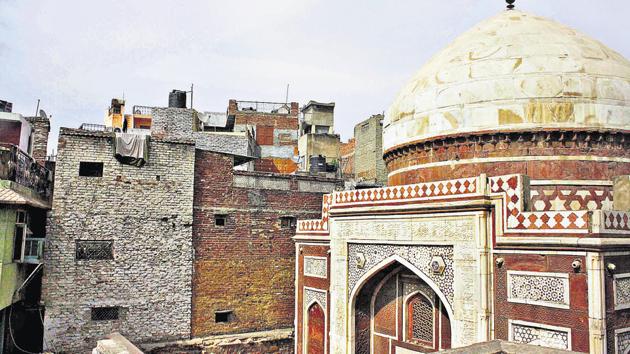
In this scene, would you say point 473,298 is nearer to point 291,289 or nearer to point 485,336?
point 485,336

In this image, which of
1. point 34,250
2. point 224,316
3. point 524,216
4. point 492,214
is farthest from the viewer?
point 224,316

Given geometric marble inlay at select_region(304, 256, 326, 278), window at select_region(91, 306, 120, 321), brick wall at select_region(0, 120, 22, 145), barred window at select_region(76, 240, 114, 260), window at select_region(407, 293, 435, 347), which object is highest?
brick wall at select_region(0, 120, 22, 145)

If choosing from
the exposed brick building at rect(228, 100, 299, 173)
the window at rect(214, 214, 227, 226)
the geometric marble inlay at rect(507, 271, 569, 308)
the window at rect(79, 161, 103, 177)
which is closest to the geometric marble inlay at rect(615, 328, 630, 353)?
the geometric marble inlay at rect(507, 271, 569, 308)

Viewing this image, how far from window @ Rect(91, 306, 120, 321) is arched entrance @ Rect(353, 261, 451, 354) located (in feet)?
23.7

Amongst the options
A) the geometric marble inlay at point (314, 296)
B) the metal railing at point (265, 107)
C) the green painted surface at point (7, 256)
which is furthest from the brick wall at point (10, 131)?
the metal railing at point (265, 107)

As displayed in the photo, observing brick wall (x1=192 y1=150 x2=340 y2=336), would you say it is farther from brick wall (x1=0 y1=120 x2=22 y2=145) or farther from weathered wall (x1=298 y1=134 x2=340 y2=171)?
weathered wall (x1=298 y1=134 x2=340 y2=171)

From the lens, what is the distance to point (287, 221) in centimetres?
1789

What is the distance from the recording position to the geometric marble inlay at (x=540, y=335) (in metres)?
8.20

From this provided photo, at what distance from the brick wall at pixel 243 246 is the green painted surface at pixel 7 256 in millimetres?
5177

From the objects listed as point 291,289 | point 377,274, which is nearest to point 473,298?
point 377,274

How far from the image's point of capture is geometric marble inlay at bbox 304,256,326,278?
45.8 ft

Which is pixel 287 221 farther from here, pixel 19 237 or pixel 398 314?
pixel 19 237

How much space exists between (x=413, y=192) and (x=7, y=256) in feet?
31.5

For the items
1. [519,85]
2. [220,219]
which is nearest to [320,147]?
[220,219]
